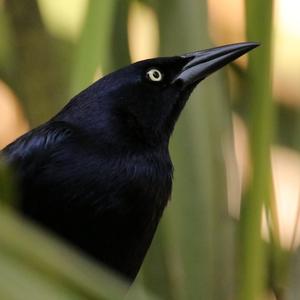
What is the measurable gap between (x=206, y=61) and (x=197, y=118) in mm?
438

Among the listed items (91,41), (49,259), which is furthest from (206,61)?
(49,259)

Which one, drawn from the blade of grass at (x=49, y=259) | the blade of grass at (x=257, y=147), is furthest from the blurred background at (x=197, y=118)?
the blade of grass at (x=49, y=259)

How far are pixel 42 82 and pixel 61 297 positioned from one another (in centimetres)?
118

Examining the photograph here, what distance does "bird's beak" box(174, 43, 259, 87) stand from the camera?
161 centimetres

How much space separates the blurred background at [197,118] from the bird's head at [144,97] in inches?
2.3

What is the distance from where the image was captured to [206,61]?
5.51ft

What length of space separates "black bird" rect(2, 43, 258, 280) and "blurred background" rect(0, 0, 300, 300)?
0.29 ft

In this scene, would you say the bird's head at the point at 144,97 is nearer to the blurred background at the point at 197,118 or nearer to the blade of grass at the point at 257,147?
the blurred background at the point at 197,118

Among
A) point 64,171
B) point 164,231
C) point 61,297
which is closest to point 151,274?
point 164,231

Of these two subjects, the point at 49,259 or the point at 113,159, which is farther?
the point at 113,159

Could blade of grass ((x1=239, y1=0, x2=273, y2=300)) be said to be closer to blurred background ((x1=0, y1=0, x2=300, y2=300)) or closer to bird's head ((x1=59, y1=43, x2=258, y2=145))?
blurred background ((x1=0, y1=0, x2=300, y2=300))

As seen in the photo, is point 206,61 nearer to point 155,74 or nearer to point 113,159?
point 155,74

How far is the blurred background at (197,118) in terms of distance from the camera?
1057mm

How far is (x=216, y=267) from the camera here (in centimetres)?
124
